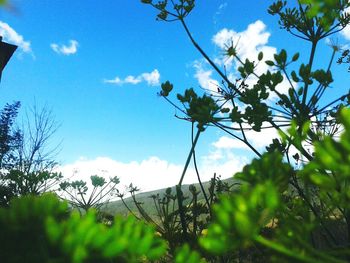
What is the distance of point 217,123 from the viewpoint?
2875 mm

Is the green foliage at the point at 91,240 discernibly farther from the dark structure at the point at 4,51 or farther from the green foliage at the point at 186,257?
the dark structure at the point at 4,51

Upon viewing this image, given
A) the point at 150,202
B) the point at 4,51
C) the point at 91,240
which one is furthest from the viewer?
the point at 150,202

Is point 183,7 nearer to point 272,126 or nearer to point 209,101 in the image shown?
point 209,101

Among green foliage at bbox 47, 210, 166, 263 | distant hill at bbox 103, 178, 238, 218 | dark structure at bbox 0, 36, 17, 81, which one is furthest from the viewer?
dark structure at bbox 0, 36, 17, 81

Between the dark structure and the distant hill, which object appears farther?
the dark structure

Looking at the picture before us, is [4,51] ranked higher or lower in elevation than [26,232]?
higher

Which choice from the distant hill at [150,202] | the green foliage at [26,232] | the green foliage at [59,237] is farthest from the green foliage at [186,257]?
the distant hill at [150,202]

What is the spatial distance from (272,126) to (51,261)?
91.6 inches

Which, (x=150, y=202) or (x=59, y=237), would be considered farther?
(x=150, y=202)

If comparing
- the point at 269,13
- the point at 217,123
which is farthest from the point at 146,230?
the point at 269,13

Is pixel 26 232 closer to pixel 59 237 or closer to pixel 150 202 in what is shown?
pixel 59 237

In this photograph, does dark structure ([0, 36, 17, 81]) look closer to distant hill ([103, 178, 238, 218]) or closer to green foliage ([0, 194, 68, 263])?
distant hill ([103, 178, 238, 218])

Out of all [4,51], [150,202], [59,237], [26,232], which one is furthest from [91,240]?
[150,202]

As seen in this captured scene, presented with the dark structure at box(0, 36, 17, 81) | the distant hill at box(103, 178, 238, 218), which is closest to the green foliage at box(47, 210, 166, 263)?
the distant hill at box(103, 178, 238, 218)
